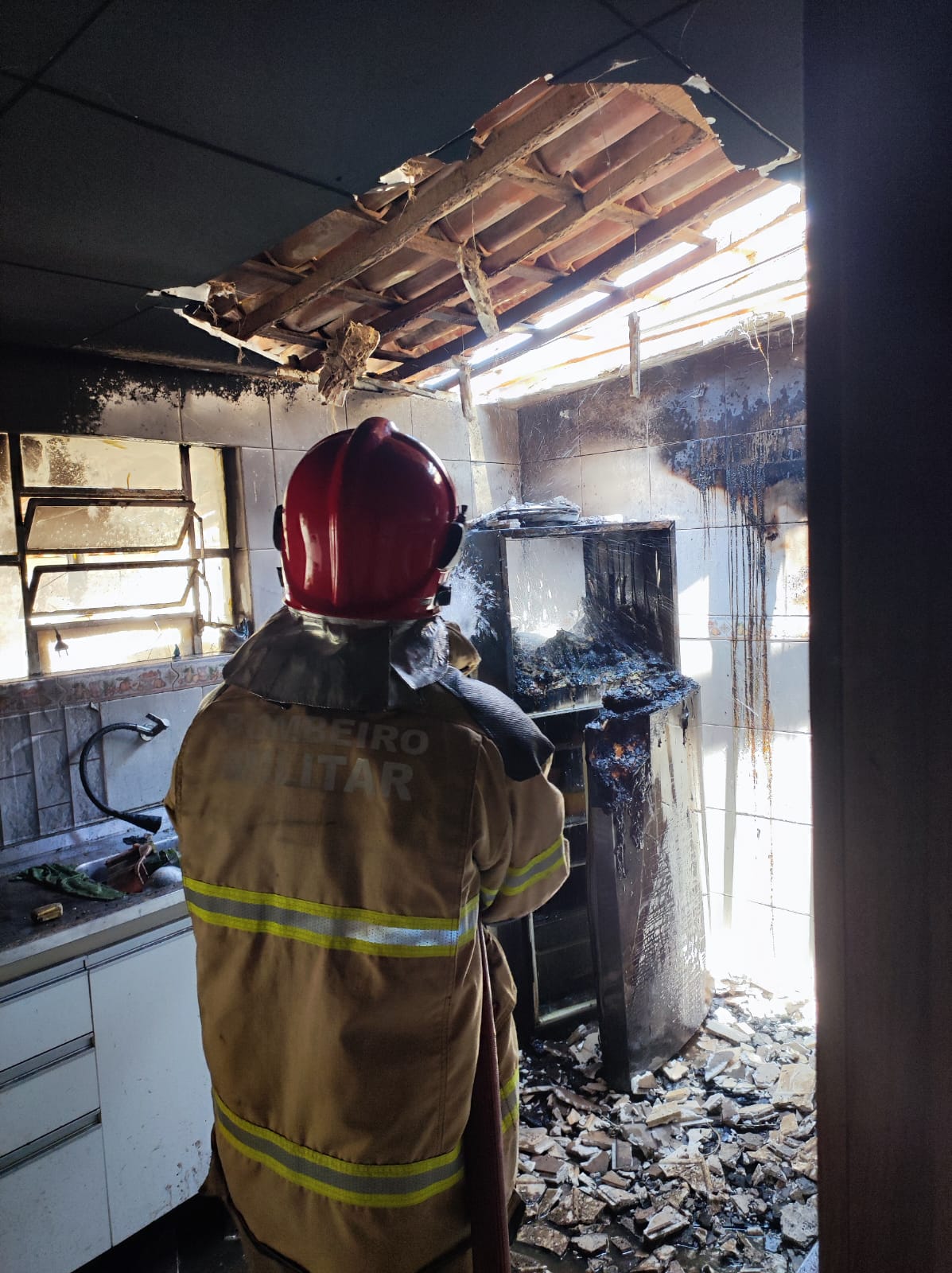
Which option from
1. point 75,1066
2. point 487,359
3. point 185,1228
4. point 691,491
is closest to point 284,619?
point 75,1066

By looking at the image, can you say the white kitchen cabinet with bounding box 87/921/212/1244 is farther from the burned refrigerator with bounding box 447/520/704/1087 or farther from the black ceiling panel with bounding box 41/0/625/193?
the black ceiling panel with bounding box 41/0/625/193

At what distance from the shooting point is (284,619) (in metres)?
1.35

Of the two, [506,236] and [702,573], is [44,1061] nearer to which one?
[506,236]

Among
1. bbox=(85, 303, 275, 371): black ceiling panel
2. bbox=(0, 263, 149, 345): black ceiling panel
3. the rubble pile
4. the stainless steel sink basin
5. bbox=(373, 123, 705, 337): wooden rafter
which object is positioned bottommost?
the rubble pile

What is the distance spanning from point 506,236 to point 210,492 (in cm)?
167

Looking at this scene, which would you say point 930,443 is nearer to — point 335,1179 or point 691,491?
point 335,1179

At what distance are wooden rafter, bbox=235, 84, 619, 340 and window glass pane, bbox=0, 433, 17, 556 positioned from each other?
1046mm

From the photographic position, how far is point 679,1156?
8.74 feet

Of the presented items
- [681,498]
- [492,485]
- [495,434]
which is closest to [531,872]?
[681,498]

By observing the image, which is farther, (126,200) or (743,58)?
(126,200)

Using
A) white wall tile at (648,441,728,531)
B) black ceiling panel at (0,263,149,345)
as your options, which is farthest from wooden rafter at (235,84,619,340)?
white wall tile at (648,441,728,531)

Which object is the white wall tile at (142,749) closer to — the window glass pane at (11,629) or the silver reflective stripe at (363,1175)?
the window glass pane at (11,629)

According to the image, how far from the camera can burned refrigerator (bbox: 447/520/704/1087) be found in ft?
9.57

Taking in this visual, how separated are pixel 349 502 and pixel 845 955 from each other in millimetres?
995
